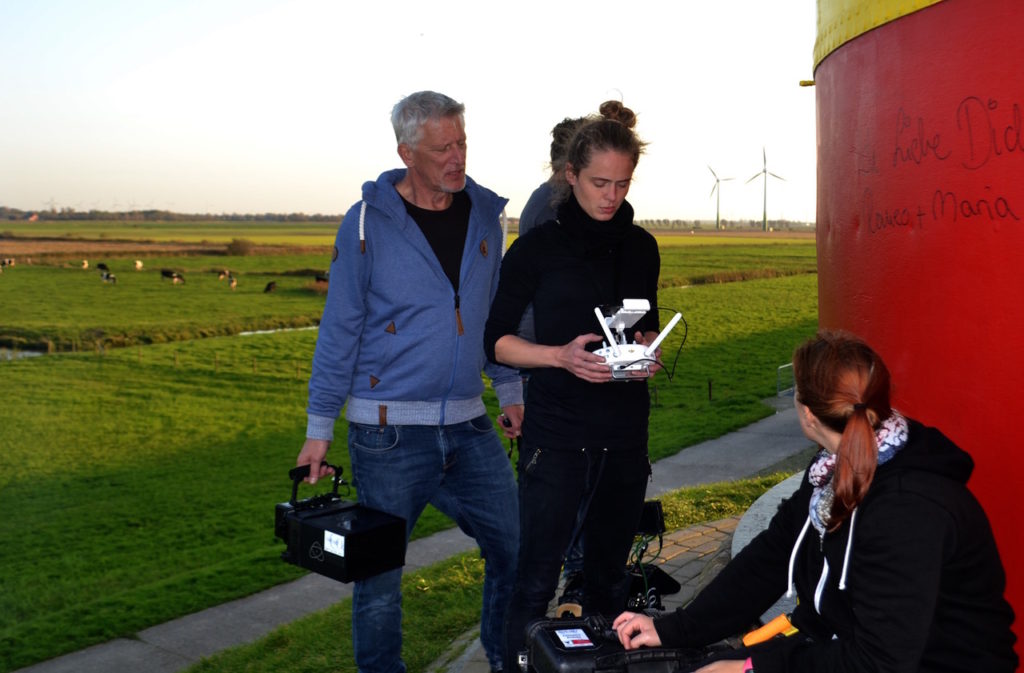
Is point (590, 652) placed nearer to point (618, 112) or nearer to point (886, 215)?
point (886, 215)

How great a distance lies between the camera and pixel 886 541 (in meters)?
2.30

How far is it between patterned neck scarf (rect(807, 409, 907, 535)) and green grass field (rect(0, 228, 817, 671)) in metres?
7.37

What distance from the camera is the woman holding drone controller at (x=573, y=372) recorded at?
11.7 ft

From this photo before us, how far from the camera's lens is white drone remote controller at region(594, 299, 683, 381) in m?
3.35

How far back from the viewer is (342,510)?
3859 mm

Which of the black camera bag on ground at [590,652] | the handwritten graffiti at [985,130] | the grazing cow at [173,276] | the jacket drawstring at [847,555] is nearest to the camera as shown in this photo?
the jacket drawstring at [847,555]

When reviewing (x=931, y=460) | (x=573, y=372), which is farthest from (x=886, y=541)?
(x=573, y=372)

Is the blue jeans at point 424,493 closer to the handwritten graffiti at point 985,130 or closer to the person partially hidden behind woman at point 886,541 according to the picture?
the person partially hidden behind woman at point 886,541

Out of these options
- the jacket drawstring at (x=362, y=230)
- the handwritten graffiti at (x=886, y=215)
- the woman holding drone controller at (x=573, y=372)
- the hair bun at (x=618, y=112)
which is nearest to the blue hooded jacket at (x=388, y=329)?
the jacket drawstring at (x=362, y=230)

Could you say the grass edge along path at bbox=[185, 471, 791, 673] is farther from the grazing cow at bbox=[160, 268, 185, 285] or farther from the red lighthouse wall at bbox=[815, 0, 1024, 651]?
the grazing cow at bbox=[160, 268, 185, 285]

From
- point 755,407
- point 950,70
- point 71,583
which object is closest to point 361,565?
point 950,70

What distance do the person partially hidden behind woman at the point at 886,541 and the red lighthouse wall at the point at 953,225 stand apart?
0.94m

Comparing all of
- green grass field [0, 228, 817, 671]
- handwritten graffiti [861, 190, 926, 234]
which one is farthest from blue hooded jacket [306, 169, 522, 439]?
green grass field [0, 228, 817, 671]

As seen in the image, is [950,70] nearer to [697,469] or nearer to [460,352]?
[460,352]
